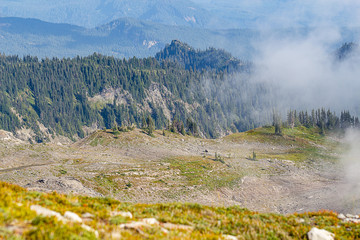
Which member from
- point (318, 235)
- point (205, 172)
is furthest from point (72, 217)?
point (205, 172)

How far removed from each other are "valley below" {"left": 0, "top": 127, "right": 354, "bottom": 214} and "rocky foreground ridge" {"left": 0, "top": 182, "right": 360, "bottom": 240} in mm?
23965

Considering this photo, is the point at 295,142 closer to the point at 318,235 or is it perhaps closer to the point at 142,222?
the point at 318,235

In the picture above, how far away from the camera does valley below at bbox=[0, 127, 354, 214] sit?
6825 cm

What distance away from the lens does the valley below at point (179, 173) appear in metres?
68.2

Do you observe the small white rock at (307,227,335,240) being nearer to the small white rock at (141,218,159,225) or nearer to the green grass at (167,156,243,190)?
the small white rock at (141,218,159,225)

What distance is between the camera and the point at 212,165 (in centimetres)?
9931

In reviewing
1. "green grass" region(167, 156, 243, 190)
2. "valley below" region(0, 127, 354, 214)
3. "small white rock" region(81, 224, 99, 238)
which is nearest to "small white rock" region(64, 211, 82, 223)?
"small white rock" region(81, 224, 99, 238)

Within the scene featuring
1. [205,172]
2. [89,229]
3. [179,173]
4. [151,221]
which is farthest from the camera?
[205,172]

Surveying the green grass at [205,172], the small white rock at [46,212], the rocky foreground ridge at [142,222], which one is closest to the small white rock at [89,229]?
the rocky foreground ridge at [142,222]

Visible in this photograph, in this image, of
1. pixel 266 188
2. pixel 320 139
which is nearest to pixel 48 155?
pixel 266 188

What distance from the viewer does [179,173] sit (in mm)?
86812

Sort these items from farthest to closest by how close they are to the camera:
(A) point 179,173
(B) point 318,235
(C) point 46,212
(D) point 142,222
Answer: (A) point 179,173
(B) point 318,235
(D) point 142,222
(C) point 46,212

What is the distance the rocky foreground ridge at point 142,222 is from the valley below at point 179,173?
944 inches

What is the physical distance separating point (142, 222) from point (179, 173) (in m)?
68.5
